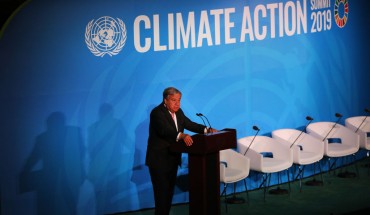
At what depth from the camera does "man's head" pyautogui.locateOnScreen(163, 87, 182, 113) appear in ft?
24.9

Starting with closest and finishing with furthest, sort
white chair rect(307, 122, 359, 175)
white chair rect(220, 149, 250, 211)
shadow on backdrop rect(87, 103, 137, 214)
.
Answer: shadow on backdrop rect(87, 103, 137, 214) → white chair rect(220, 149, 250, 211) → white chair rect(307, 122, 359, 175)

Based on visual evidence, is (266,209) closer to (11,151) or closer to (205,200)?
(205,200)

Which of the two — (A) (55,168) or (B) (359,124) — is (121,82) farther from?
(B) (359,124)

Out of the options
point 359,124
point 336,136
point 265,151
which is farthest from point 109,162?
point 359,124

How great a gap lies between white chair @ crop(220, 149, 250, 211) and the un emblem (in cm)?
197

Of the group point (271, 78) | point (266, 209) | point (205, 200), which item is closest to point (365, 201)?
point (266, 209)

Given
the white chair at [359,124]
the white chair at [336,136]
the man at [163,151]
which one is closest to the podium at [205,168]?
the man at [163,151]

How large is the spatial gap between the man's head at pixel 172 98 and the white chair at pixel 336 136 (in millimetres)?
3269

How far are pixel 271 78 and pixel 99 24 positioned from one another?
2.79 metres

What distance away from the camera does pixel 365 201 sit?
920cm

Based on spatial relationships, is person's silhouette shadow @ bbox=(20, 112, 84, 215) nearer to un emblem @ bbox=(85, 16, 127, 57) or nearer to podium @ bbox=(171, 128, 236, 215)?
un emblem @ bbox=(85, 16, 127, 57)

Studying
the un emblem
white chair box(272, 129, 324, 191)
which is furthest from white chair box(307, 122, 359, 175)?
the un emblem

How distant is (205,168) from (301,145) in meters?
3.14

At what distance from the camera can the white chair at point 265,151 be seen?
30.4 feet
